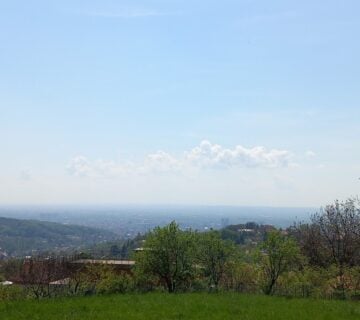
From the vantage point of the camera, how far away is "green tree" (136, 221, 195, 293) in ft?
95.0

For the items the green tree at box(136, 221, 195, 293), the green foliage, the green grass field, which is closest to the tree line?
the green tree at box(136, 221, 195, 293)

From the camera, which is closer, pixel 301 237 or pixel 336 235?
pixel 336 235

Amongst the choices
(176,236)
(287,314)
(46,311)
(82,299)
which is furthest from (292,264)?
(46,311)

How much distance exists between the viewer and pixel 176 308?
17.3m

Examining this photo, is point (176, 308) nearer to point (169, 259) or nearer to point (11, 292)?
point (11, 292)

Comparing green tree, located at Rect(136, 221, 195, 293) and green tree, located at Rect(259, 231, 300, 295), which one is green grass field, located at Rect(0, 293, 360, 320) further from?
green tree, located at Rect(136, 221, 195, 293)

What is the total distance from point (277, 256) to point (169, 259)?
6.67 m

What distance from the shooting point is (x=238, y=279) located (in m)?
29.9

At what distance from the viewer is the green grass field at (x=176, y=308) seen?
15.5 metres

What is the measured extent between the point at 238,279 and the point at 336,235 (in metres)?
13.9

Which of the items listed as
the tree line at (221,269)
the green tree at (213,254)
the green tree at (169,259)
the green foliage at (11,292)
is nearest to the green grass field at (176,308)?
the green foliage at (11,292)

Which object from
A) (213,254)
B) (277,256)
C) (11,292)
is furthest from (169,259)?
(11,292)

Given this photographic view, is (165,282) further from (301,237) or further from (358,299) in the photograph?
(301,237)

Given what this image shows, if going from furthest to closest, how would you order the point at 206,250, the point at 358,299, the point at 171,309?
the point at 206,250 < the point at 358,299 < the point at 171,309
